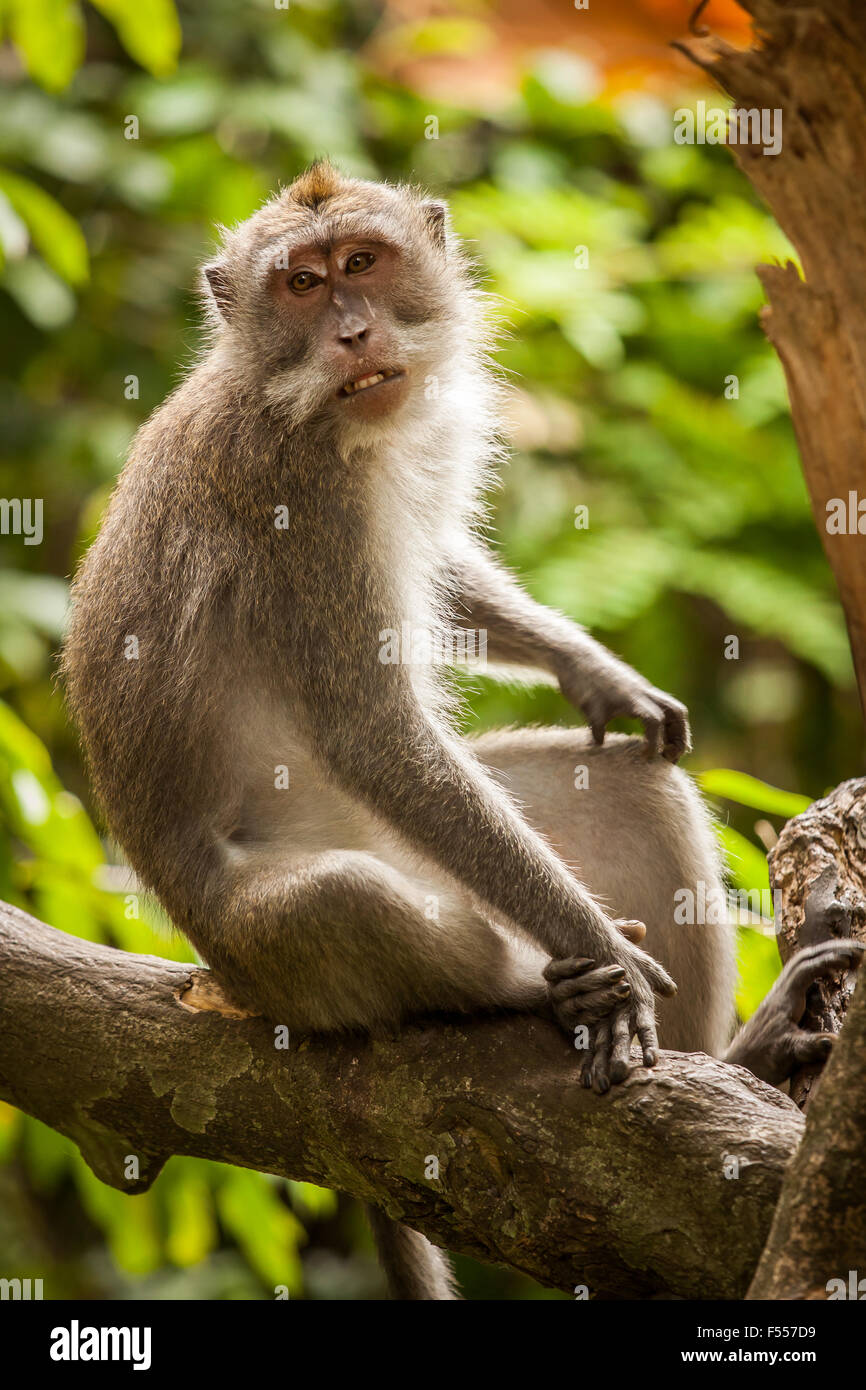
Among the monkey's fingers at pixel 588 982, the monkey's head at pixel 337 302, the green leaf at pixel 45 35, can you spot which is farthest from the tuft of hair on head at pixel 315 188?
the monkey's fingers at pixel 588 982

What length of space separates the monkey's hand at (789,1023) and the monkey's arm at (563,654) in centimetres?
104

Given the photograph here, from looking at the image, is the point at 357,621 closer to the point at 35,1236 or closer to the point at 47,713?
the point at 47,713

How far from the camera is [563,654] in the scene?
532 cm

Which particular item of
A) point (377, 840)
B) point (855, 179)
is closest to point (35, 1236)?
point (377, 840)

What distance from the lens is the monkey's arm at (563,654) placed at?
16.1ft

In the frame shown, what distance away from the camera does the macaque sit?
4055 mm

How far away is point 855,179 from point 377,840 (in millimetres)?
2533

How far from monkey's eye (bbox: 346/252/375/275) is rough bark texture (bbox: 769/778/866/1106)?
2.42 metres

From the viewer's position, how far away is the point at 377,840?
15.1ft

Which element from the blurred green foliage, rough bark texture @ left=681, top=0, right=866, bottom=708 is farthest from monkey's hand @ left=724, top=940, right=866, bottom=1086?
the blurred green foliage

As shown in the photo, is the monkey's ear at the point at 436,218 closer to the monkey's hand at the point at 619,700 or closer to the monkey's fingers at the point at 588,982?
the monkey's hand at the point at 619,700

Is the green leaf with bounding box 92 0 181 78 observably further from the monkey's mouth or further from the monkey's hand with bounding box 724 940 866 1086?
A: the monkey's hand with bounding box 724 940 866 1086

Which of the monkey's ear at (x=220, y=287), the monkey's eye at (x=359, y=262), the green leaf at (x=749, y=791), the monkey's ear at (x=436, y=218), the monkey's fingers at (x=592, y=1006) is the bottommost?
the monkey's fingers at (x=592, y=1006)

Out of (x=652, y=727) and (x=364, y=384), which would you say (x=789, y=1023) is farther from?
(x=364, y=384)
